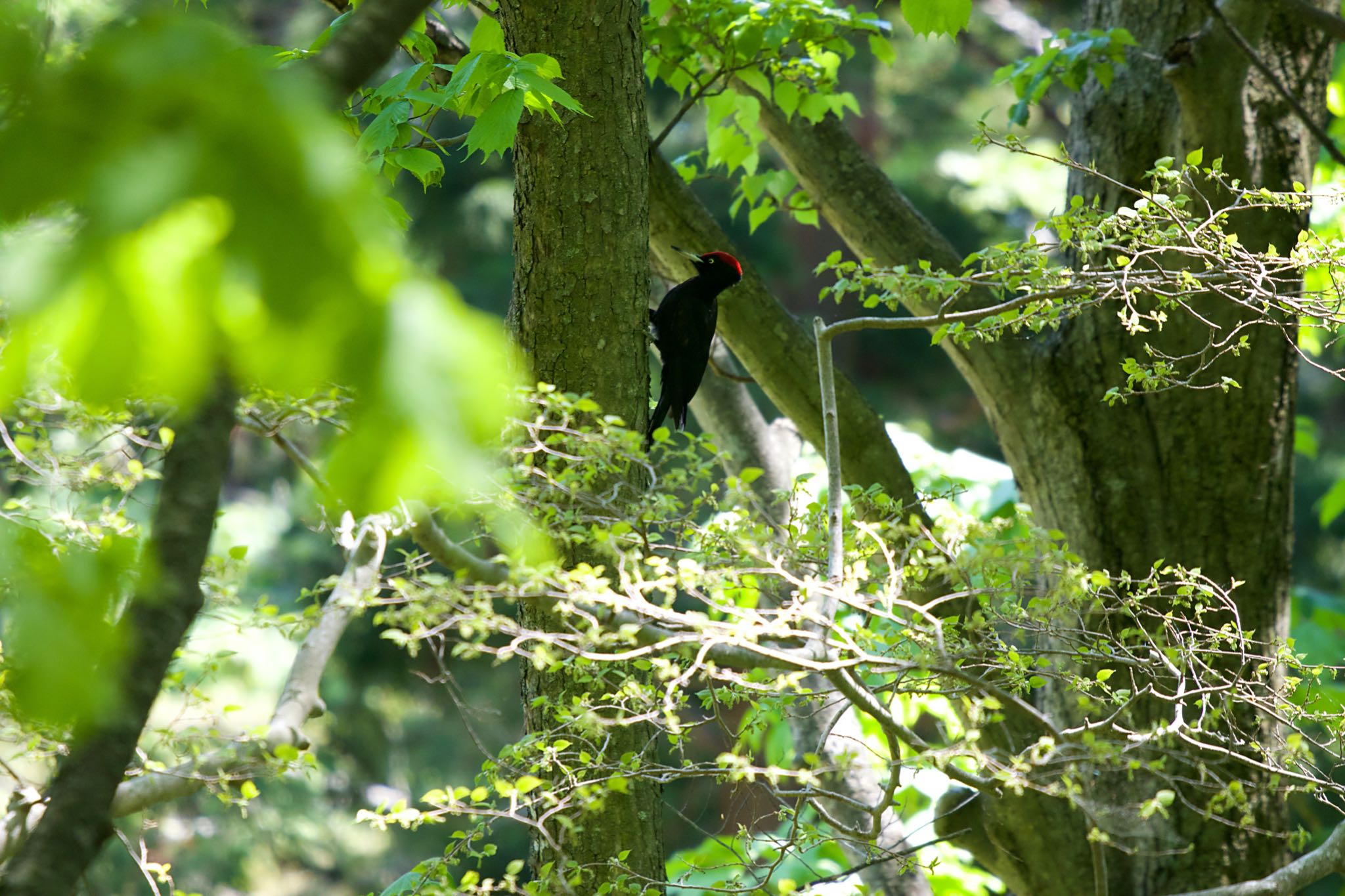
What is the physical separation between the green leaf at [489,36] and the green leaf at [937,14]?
85 centimetres

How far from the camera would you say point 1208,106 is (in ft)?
7.66

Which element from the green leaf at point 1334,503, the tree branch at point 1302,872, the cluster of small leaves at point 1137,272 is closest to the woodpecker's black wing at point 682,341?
the cluster of small leaves at point 1137,272

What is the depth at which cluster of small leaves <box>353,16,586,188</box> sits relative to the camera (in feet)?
5.14

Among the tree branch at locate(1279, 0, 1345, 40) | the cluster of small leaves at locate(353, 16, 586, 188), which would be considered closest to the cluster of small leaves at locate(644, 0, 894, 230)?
the cluster of small leaves at locate(353, 16, 586, 188)

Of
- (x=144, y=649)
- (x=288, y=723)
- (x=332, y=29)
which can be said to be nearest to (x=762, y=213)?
(x=332, y=29)

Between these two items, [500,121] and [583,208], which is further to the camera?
[583,208]

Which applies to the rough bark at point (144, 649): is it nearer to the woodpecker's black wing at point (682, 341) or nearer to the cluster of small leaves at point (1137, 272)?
the cluster of small leaves at point (1137, 272)

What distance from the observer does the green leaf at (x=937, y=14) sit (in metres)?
1.84

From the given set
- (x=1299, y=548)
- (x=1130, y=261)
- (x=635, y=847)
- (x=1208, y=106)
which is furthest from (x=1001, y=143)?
(x=1299, y=548)

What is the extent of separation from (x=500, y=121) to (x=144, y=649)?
1174mm

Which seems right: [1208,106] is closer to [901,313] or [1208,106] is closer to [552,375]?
[552,375]

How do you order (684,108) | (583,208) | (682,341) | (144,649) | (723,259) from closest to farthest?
(144,649), (583,208), (684,108), (723,259), (682,341)

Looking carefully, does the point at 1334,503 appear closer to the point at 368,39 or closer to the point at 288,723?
the point at 288,723

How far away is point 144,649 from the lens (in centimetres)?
58
